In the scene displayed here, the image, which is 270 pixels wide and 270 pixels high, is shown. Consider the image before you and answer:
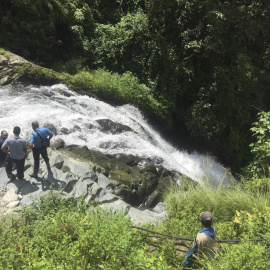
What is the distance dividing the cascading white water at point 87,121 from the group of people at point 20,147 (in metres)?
1.63

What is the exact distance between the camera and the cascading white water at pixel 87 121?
8.51m

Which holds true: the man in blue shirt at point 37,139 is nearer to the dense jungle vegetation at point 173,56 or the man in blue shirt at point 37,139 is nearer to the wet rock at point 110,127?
the wet rock at point 110,127

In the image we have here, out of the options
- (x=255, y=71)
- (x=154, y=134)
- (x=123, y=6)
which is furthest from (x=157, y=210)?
(x=123, y=6)

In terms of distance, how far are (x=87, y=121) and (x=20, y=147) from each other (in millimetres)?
3274

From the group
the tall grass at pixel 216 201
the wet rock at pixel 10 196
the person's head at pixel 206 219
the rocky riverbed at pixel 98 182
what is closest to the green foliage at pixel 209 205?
the tall grass at pixel 216 201

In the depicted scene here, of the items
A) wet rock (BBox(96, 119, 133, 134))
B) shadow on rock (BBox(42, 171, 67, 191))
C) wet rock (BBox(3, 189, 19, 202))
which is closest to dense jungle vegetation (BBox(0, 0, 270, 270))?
wet rock (BBox(96, 119, 133, 134))

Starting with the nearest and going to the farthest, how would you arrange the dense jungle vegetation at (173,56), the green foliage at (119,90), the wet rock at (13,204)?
the wet rock at (13,204)
the green foliage at (119,90)
the dense jungle vegetation at (173,56)

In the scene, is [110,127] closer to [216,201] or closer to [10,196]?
[10,196]

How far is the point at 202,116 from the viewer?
11867 millimetres

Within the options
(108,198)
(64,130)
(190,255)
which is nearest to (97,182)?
(108,198)

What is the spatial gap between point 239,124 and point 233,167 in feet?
5.80

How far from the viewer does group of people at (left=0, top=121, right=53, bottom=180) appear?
19.7 ft

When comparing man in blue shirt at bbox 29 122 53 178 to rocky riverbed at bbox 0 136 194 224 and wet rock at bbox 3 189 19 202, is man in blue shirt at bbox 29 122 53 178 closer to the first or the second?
rocky riverbed at bbox 0 136 194 224

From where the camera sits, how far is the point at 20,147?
19.9 feet
